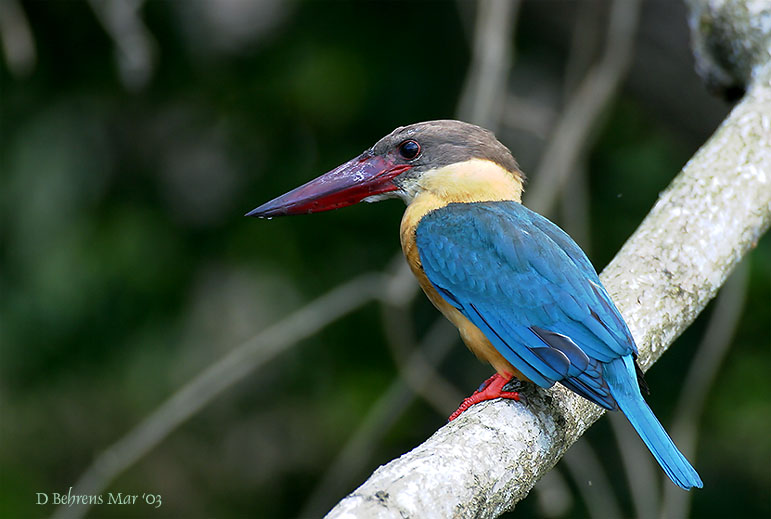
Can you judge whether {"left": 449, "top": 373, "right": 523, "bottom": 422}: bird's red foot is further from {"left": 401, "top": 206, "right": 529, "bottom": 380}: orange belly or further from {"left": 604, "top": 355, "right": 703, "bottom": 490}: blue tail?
{"left": 604, "top": 355, "right": 703, "bottom": 490}: blue tail

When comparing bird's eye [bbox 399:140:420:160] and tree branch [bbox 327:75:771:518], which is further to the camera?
bird's eye [bbox 399:140:420:160]

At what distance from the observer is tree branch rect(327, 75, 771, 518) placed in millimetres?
1371

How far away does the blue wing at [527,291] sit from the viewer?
181 cm

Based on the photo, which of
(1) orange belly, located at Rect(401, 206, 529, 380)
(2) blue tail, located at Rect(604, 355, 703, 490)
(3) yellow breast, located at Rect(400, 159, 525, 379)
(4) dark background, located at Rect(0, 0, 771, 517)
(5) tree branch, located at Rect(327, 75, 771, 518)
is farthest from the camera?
(4) dark background, located at Rect(0, 0, 771, 517)

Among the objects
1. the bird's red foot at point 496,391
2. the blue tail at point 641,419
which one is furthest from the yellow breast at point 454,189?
the blue tail at point 641,419

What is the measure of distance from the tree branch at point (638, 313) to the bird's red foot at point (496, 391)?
0.05m

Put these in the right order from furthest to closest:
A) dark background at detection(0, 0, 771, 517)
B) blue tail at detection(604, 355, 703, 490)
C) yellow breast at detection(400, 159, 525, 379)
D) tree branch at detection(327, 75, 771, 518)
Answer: dark background at detection(0, 0, 771, 517) → yellow breast at detection(400, 159, 525, 379) → blue tail at detection(604, 355, 703, 490) → tree branch at detection(327, 75, 771, 518)

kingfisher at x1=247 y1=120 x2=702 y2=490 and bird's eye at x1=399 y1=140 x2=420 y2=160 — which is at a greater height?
bird's eye at x1=399 y1=140 x2=420 y2=160

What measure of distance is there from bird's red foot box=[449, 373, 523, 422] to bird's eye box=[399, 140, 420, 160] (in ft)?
2.15

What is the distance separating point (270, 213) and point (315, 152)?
117cm

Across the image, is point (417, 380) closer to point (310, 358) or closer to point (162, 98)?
point (310, 358)

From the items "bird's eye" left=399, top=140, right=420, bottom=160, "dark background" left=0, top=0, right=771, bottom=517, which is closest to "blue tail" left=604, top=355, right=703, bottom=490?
"bird's eye" left=399, top=140, right=420, bottom=160

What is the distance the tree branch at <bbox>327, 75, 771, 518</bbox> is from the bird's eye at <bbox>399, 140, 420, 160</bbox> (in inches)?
23.8

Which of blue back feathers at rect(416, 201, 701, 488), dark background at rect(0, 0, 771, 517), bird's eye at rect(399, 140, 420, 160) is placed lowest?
dark background at rect(0, 0, 771, 517)
